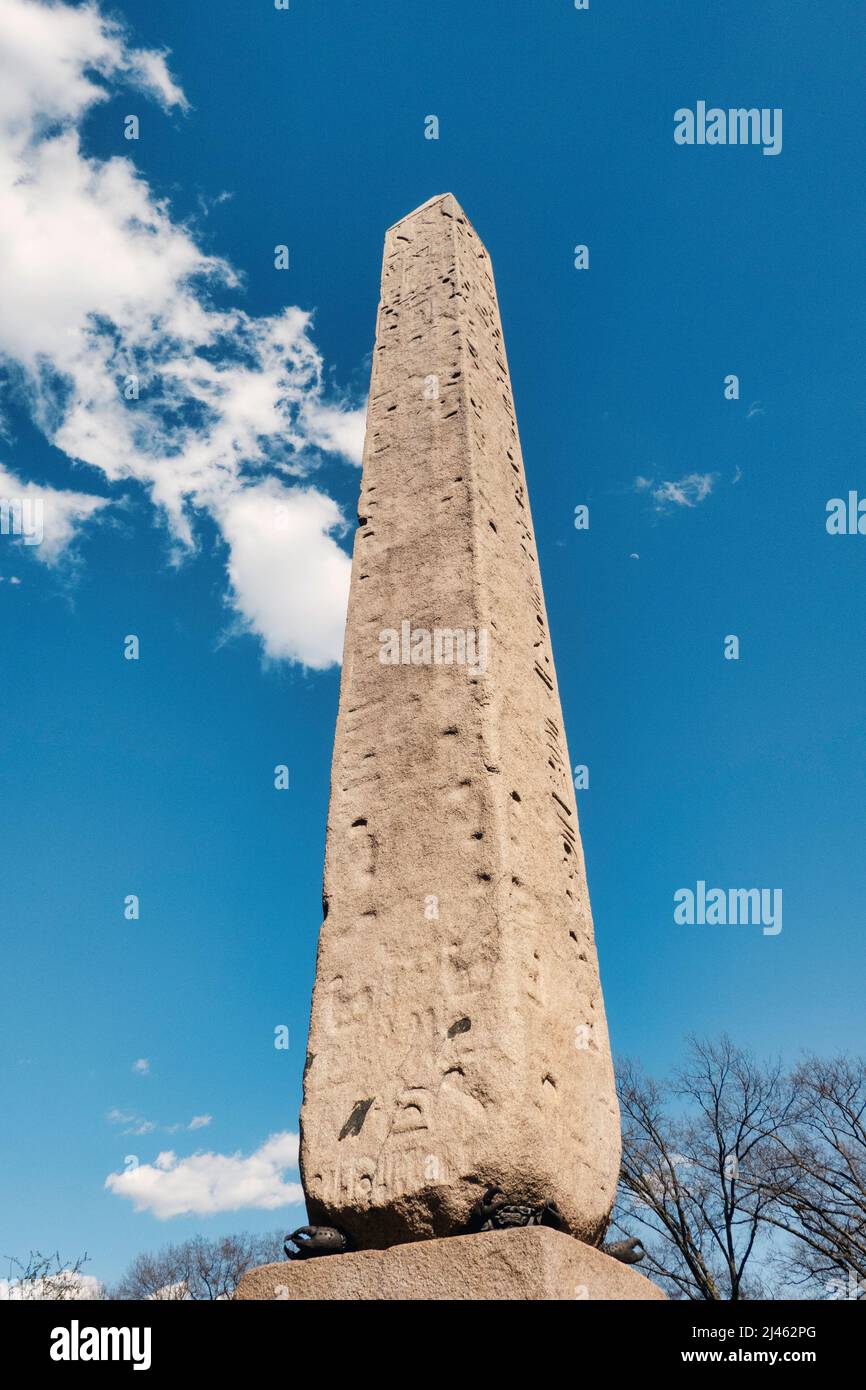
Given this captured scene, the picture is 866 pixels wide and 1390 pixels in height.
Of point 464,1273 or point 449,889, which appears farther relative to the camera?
point 449,889

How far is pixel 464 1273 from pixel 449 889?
1.21m

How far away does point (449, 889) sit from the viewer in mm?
3531

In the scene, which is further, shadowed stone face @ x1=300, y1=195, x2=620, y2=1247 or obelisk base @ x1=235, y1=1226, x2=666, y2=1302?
shadowed stone face @ x1=300, y1=195, x2=620, y2=1247

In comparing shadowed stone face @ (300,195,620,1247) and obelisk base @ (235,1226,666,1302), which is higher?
shadowed stone face @ (300,195,620,1247)

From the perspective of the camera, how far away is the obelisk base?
2.61 metres

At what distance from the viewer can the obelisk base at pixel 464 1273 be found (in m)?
2.61

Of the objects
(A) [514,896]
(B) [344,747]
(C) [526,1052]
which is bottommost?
(C) [526,1052]

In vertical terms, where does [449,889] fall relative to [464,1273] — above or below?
above

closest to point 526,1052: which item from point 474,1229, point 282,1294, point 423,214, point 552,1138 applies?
point 552,1138

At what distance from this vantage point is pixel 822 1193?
16672 millimetres

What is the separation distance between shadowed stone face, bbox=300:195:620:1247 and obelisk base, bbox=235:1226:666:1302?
0.38 feet

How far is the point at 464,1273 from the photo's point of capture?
2691mm

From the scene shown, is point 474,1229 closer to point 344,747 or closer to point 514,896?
point 514,896
